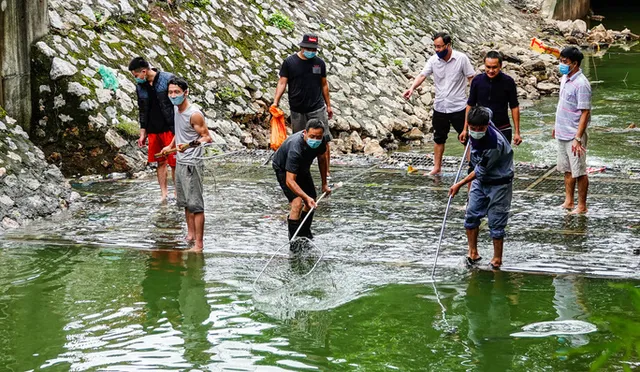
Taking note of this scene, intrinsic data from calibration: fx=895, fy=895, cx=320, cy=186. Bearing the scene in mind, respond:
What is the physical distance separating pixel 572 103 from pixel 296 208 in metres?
3.26

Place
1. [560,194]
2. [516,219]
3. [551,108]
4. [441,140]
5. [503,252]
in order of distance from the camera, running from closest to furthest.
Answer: [503,252] → [516,219] → [560,194] → [441,140] → [551,108]

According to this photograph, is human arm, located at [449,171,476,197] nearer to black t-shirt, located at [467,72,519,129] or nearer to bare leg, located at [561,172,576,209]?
black t-shirt, located at [467,72,519,129]

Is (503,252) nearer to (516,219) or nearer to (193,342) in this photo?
(516,219)

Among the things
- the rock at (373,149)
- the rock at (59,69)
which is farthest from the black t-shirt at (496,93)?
the rock at (59,69)

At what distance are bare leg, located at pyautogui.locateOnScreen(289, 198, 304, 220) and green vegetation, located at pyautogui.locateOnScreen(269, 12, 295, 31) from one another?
27.0 feet

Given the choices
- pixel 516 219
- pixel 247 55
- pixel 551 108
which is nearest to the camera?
pixel 516 219

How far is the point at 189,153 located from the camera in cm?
877

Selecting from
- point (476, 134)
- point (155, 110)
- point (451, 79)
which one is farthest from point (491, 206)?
point (155, 110)

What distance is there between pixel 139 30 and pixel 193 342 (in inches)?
326

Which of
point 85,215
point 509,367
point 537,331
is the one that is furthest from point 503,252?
point 85,215

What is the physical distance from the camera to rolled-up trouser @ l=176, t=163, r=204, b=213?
28.5 feet

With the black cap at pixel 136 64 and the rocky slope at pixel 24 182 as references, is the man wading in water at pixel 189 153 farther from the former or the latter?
the rocky slope at pixel 24 182

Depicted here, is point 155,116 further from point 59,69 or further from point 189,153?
point 59,69

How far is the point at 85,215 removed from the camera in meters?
10.0
